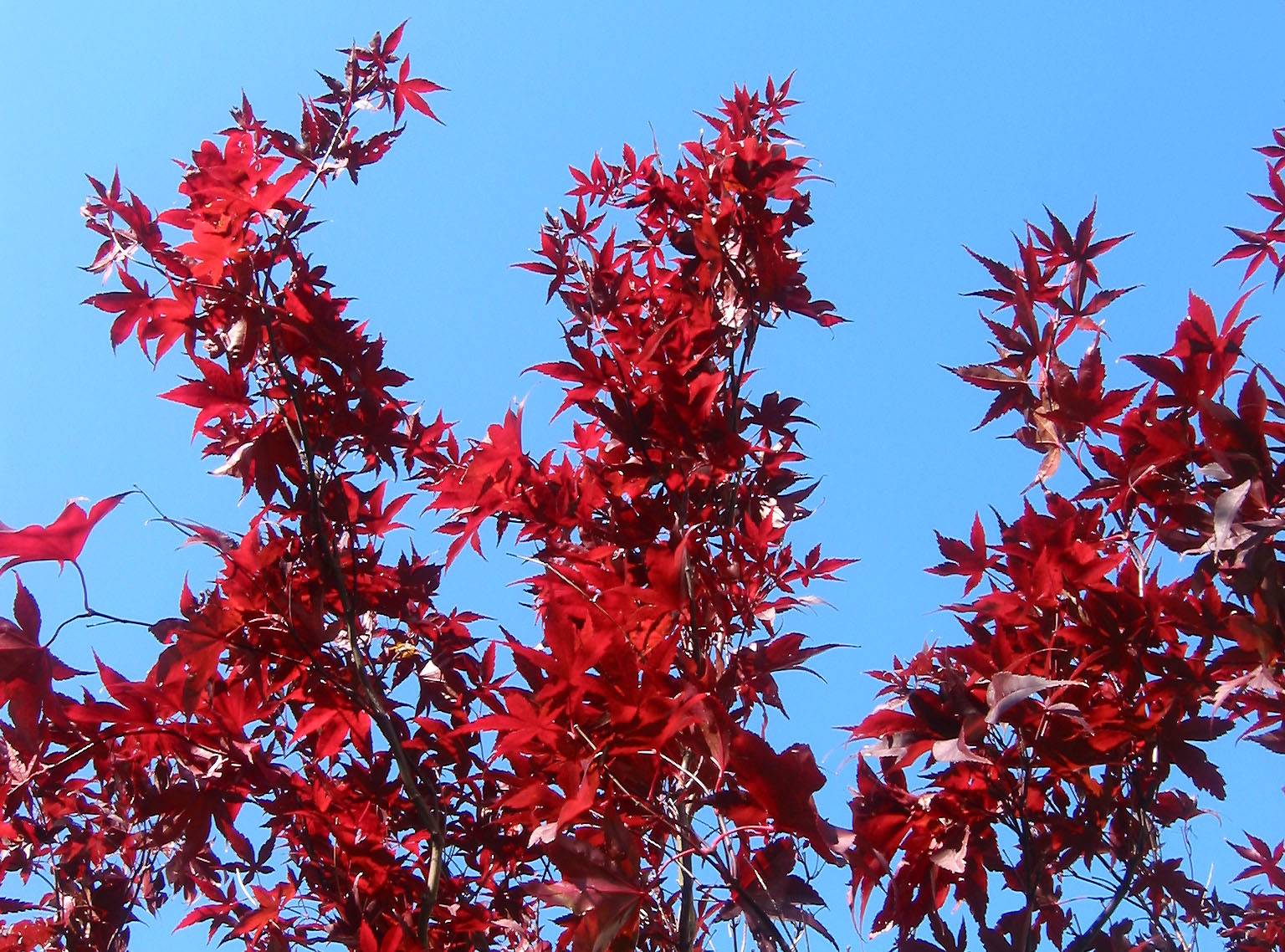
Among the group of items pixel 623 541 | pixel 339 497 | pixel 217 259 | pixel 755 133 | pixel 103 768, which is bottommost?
pixel 103 768

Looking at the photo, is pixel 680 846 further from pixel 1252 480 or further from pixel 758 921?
pixel 1252 480

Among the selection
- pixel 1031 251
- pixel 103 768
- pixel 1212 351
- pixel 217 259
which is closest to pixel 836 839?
pixel 1212 351

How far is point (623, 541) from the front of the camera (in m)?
2.18

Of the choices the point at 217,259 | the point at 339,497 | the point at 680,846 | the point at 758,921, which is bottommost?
the point at 758,921

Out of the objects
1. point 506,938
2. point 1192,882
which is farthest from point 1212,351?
point 506,938

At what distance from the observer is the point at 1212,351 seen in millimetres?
1770

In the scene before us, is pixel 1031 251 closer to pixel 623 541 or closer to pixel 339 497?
pixel 623 541

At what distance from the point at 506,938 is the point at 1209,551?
161 centimetres

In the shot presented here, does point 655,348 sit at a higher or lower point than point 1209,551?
higher

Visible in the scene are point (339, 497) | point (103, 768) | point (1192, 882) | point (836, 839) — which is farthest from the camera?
point (339, 497)

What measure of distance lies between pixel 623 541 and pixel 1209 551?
110 cm

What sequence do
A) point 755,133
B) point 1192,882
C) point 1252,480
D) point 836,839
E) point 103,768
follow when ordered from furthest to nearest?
point 755,133 < point 103,768 < point 1192,882 < point 1252,480 < point 836,839

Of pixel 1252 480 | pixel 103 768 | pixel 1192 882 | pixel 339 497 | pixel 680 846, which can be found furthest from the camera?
pixel 339 497

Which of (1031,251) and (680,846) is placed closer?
(680,846)
